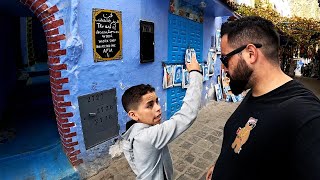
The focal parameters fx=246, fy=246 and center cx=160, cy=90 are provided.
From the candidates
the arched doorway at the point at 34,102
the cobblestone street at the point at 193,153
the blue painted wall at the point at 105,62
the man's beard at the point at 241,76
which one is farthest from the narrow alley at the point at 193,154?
the man's beard at the point at 241,76

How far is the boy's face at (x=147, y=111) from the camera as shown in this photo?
6.81 ft

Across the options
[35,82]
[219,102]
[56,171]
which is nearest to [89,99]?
[56,171]

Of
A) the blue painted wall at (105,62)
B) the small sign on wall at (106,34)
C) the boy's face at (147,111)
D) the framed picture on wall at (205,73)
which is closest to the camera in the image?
the boy's face at (147,111)

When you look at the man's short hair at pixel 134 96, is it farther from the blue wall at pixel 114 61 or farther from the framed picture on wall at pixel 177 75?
the framed picture on wall at pixel 177 75

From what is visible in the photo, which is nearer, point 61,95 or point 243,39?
point 243,39

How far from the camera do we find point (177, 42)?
6488 millimetres

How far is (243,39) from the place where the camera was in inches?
63.5

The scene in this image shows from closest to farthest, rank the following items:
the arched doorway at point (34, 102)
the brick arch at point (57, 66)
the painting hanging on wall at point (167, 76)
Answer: the brick arch at point (57, 66)
the arched doorway at point (34, 102)
the painting hanging on wall at point (167, 76)

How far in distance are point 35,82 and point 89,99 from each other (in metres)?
5.48

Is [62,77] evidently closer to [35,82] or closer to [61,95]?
[61,95]

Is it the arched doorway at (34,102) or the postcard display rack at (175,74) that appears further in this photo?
the postcard display rack at (175,74)

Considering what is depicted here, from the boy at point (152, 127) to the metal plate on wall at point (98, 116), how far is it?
196 cm

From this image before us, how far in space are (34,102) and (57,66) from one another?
15.2 feet

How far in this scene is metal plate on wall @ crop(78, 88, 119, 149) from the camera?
3.98 m
